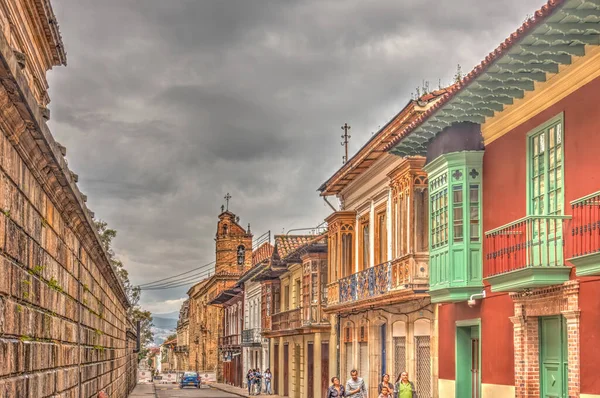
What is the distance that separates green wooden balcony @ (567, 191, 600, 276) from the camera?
12109 millimetres

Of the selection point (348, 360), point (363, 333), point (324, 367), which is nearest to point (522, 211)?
point (363, 333)

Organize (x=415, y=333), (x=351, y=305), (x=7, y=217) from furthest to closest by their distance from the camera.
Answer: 1. (x=351, y=305)
2. (x=415, y=333)
3. (x=7, y=217)

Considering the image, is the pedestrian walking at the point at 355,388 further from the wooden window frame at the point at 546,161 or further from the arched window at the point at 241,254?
the arched window at the point at 241,254

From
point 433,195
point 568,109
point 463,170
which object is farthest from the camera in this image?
point 433,195

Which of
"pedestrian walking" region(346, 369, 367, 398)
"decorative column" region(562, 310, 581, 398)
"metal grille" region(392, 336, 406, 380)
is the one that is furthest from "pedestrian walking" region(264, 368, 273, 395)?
"decorative column" region(562, 310, 581, 398)

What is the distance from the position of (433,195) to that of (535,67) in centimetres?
533

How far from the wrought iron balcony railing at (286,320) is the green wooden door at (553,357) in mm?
22673

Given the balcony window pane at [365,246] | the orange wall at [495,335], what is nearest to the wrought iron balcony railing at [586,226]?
the orange wall at [495,335]

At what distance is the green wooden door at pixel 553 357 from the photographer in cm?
1474

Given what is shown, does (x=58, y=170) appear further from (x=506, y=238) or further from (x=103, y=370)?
(x=103, y=370)

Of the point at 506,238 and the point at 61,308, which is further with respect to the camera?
the point at 506,238

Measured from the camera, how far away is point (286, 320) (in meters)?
41.2

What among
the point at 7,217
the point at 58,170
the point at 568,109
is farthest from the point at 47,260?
the point at 568,109

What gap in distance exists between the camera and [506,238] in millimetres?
15531
